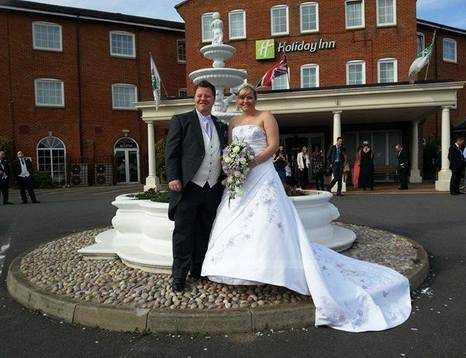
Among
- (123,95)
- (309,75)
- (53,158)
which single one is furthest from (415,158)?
(53,158)

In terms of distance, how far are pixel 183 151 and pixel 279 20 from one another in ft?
69.9

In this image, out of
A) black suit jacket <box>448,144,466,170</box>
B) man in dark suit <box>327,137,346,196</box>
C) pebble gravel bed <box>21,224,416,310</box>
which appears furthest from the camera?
man in dark suit <box>327,137,346,196</box>

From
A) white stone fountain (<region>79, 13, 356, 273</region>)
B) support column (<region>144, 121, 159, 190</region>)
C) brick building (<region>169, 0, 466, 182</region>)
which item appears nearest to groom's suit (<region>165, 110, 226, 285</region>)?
white stone fountain (<region>79, 13, 356, 273</region>)

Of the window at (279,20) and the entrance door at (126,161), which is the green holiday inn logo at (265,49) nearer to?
the window at (279,20)

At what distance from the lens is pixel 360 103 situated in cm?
1653

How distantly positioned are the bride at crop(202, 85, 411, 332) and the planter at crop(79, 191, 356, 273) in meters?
1.07

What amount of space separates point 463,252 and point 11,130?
80.2 ft

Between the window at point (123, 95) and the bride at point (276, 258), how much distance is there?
2399 cm

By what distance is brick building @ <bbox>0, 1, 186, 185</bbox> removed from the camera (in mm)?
24594

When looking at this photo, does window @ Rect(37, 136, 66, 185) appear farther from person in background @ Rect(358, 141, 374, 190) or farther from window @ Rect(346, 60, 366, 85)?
person in background @ Rect(358, 141, 374, 190)

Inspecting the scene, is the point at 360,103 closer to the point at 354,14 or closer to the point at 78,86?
the point at 354,14

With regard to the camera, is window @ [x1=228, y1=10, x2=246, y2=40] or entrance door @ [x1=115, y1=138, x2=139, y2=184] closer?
window @ [x1=228, y1=10, x2=246, y2=40]

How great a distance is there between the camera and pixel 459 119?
96.4ft

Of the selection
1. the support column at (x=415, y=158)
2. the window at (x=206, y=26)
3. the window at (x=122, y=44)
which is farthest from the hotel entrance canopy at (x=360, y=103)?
the window at (x=122, y=44)
